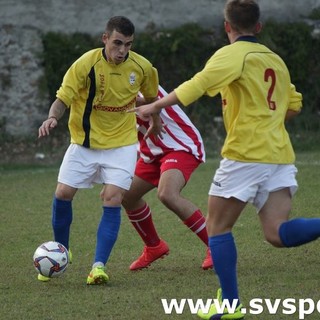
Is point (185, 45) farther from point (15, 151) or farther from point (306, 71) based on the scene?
point (15, 151)

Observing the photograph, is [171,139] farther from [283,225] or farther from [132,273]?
[283,225]

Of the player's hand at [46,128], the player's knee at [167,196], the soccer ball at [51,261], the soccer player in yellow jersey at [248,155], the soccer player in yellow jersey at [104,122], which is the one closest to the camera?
the soccer player in yellow jersey at [248,155]

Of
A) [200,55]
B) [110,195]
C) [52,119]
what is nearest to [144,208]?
[110,195]

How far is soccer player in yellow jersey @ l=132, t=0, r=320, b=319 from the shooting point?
563cm

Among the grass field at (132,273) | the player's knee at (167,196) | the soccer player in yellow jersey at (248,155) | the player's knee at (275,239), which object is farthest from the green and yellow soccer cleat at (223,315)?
the player's knee at (167,196)

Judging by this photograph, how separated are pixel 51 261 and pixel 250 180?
1709 millimetres

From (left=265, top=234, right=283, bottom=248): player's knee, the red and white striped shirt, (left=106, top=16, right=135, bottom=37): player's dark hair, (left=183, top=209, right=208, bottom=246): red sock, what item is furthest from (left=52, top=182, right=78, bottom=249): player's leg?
(left=265, top=234, right=283, bottom=248): player's knee

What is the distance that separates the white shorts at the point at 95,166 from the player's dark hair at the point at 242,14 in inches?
68.3

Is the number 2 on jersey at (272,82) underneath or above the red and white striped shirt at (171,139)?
above

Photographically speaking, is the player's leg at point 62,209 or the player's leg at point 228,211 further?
the player's leg at point 62,209

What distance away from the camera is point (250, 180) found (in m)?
5.66

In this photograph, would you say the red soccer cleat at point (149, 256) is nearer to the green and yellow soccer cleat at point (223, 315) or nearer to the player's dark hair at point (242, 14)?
the green and yellow soccer cleat at point (223, 315)

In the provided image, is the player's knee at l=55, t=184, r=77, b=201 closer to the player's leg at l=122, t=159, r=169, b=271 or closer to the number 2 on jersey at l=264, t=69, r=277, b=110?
the player's leg at l=122, t=159, r=169, b=271

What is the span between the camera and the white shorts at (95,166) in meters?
7.13
